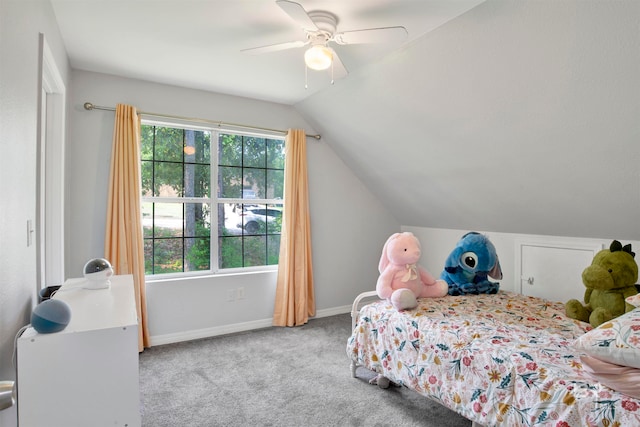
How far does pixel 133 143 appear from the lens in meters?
3.09

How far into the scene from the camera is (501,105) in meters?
2.37

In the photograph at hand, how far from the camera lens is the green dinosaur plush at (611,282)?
6.81 ft

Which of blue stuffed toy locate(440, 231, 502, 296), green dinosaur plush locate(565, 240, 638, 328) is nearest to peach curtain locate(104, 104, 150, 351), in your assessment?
blue stuffed toy locate(440, 231, 502, 296)

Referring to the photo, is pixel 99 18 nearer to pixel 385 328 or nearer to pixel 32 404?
pixel 32 404

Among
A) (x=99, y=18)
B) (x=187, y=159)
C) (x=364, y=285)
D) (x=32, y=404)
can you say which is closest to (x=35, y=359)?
(x=32, y=404)

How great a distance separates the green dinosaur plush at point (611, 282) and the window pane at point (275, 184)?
2775mm

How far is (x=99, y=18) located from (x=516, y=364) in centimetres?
292

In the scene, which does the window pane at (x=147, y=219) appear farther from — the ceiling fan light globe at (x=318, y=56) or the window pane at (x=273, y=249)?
the ceiling fan light globe at (x=318, y=56)

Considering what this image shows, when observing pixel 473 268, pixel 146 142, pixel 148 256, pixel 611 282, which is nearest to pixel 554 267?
pixel 473 268

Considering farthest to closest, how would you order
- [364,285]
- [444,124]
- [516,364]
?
[364,285] < [444,124] < [516,364]

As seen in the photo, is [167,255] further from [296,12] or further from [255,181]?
[296,12]

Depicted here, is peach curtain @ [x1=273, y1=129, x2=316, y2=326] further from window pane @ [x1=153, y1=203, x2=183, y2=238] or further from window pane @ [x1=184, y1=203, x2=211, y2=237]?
window pane @ [x1=153, y1=203, x2=183, y2=238]

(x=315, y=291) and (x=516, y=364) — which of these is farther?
(x=315, y=291)

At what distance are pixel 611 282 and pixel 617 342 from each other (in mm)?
867
